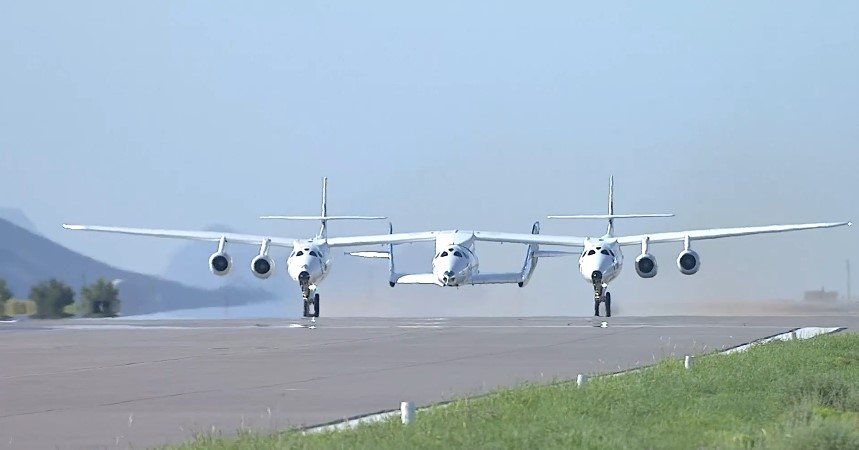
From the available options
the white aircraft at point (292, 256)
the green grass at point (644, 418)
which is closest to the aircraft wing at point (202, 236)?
the white aircraft at point (292, 256)

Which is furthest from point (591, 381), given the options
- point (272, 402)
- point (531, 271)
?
point (531, 271)

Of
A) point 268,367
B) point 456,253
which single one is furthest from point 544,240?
point 268,367

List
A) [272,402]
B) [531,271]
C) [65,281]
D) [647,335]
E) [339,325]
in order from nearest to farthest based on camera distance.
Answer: [272,402], [647,335], [339,325], [65,281], [531,271]

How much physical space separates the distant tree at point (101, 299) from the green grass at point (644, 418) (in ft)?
137

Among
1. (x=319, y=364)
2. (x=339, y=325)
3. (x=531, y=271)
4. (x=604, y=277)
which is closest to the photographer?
(x=319, y=364)

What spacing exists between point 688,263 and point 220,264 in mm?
16121

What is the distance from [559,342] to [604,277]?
21.0 meters

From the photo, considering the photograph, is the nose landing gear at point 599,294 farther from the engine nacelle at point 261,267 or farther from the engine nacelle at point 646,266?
the engine nacelle at point 261,267

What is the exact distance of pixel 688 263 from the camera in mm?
53469

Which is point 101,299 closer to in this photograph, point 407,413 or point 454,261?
point 454,261

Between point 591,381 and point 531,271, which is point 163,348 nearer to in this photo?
point 591,381

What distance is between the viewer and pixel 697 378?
18422 millimetres

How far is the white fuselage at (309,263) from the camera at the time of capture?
52406 millimetres

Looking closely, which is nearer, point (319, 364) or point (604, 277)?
point (319, 364)
